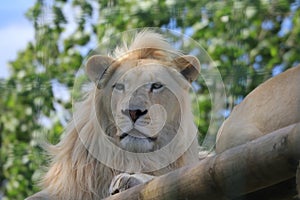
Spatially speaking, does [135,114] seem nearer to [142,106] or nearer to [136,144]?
[142,106]

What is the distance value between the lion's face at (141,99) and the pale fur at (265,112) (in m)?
0.40

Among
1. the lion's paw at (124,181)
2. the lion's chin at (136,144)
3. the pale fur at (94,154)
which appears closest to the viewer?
the lion's paw at (124,181)

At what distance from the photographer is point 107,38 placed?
4336mm

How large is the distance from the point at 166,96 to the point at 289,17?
46.3 inches

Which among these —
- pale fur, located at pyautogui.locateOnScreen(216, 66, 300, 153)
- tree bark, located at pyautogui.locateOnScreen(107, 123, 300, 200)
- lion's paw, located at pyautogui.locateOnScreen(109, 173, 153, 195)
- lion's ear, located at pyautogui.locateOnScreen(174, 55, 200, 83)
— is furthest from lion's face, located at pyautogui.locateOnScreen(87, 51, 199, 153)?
tree bark, located at pyautogui.locateOnScreen(107, 123, 300, 200)

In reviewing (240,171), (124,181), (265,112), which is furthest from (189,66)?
(240,171)

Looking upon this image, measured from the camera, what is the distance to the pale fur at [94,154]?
335 centimetres

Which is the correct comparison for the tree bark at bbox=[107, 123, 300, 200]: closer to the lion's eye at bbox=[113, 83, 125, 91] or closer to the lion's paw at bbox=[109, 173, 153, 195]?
the lion's paw at bbox=[109, 173, 153, 195]

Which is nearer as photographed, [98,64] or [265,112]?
[265,112]

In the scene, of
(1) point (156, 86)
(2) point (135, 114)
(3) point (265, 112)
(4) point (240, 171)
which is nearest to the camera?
(4) point (240, 171)

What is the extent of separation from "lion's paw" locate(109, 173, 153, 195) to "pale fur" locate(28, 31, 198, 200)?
190 mm

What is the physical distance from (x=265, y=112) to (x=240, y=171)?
1.60ft

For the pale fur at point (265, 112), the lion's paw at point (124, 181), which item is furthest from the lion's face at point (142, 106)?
the pale fur at point (265, 112)

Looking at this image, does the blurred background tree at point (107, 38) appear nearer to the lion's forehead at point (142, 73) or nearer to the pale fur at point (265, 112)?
the lion's forehead at point (142, 73)
